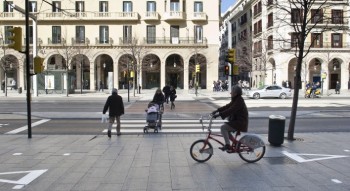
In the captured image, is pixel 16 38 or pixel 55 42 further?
pixel 55 42

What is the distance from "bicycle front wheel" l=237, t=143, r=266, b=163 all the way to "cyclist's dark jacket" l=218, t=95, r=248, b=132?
40 centimetres

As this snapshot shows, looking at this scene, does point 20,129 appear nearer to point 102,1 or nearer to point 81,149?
point 81,149

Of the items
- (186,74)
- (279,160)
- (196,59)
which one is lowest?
(279,160)

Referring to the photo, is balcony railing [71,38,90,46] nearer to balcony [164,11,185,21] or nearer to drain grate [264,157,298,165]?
balcony [164,11,185,21]

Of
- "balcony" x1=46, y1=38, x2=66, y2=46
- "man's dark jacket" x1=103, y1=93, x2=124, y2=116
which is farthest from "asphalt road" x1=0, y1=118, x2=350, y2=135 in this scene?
"balcony" x1=46, y1=38, x2=66, y2=46

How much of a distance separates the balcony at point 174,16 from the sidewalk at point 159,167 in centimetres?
4685

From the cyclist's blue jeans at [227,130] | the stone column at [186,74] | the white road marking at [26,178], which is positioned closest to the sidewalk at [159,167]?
the white road marking at [26,178]

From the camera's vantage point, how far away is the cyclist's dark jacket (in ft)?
27.0

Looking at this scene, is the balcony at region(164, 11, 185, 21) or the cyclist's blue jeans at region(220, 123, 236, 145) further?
the balcony at region(164, 11, 185, 21)

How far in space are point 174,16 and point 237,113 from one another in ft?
164

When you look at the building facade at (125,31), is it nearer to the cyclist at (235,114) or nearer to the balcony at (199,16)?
the balcony at (199,16)

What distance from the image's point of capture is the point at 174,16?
56.8 m

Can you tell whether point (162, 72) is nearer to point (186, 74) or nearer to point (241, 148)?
point (186, 74)

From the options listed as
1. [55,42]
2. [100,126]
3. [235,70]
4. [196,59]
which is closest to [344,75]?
[196,59]
